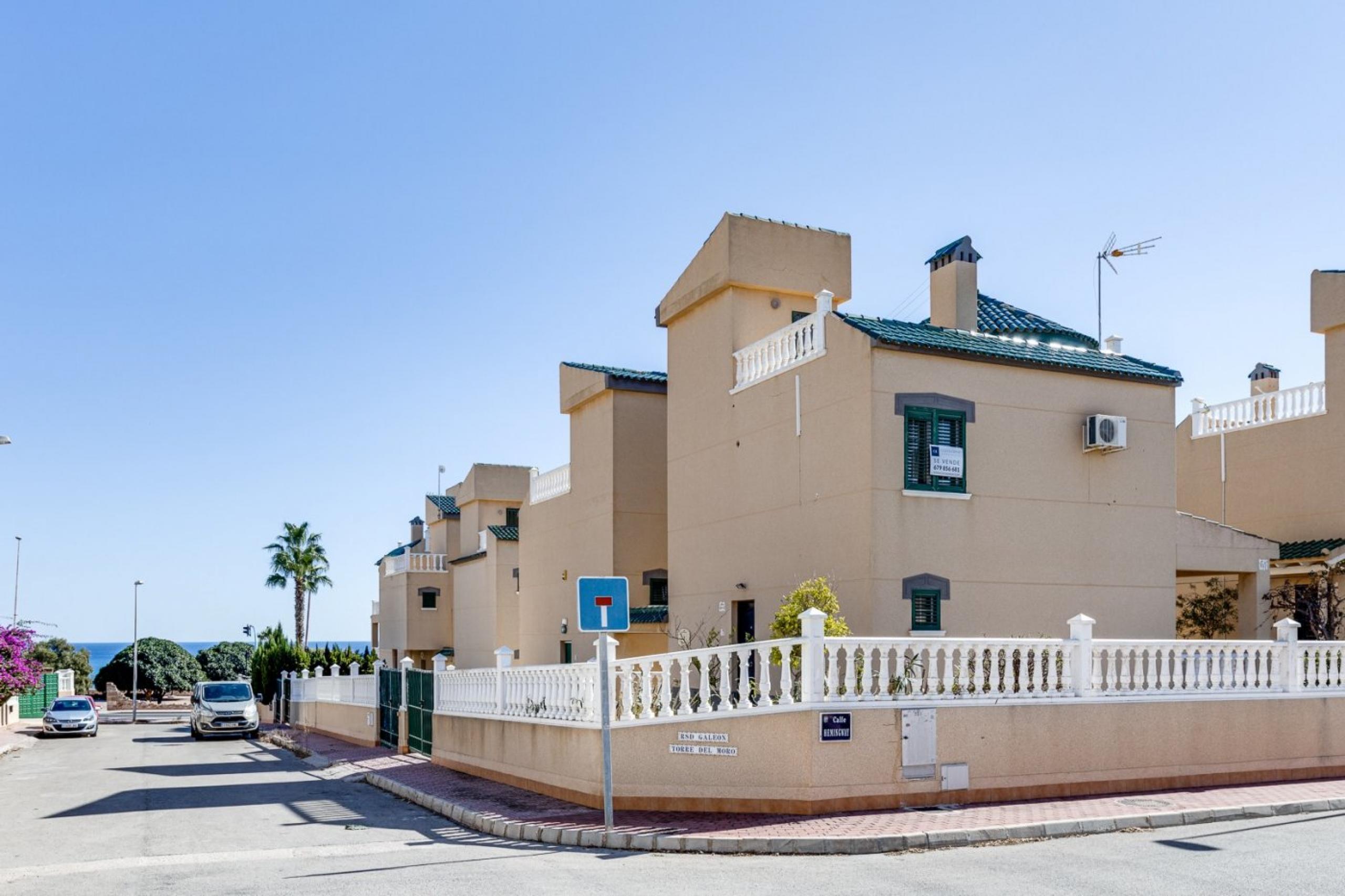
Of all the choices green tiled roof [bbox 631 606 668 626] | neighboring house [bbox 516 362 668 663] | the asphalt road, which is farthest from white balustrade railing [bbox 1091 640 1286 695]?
neighboring house [bbox 516 362 668 663]

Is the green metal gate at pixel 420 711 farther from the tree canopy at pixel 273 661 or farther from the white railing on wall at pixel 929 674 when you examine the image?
the tree canopy at pixel 273 661

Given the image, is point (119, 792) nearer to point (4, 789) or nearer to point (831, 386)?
point (4, 789)

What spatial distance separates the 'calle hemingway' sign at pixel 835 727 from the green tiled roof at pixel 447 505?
31174 millimetres

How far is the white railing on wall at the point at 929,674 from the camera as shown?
1266cm

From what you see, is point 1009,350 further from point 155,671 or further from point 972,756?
point 155,671

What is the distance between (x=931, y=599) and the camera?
55.5 feet

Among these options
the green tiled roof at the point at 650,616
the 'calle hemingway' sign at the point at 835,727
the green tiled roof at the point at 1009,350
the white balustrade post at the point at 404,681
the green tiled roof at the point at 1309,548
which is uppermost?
the green tiled roof at the point at 1009,350

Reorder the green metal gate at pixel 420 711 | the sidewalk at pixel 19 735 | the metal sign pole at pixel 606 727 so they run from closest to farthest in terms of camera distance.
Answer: the metal sign pole at pixel 606 727 < the green metal gate at pixel 420 711 < the sidewalk at pixel 19 735

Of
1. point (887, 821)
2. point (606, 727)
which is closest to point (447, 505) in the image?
point (606, 727)

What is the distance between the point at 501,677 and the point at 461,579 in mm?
21096

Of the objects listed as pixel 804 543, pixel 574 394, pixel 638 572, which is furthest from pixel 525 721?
pixel 574 394

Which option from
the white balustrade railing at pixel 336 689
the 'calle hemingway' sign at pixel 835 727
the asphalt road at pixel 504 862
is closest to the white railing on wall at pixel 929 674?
the 'calle hemingway' sign at pixel 835 727

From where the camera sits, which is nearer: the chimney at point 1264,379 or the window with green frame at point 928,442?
the window with green frame at point 928,442

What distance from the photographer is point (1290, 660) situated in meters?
15.4
